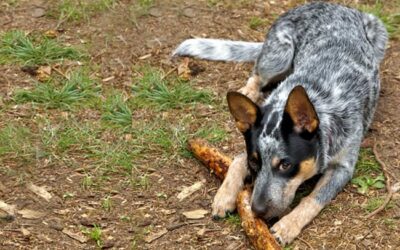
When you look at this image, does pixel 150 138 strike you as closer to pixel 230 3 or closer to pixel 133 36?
pixel 133 36

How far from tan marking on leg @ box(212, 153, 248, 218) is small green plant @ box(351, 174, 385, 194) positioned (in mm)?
844

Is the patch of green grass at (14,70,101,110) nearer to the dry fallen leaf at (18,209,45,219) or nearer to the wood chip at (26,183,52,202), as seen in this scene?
the wood chip at (26,183,52,202)

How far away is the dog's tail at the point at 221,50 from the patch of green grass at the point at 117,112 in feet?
2.92

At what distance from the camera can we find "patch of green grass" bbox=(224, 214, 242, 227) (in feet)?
18.0

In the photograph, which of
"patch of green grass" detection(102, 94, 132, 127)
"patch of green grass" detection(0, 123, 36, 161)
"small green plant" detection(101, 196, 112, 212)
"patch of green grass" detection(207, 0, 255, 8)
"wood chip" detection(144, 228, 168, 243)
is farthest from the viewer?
"patch of green grass" detection(207, 0, 255, 8)

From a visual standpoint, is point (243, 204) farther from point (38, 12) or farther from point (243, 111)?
point (38, 12)

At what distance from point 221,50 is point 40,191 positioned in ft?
7.70

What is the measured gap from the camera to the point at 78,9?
26.3 ft

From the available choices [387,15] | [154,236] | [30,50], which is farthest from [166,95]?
[387,15]

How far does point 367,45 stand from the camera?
6664mm

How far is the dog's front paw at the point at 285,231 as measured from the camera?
17.3 feet

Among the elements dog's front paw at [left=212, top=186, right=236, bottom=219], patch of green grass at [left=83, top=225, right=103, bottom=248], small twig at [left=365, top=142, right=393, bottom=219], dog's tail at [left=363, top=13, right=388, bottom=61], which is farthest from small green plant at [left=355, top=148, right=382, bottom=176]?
patch of green grass at [left=83, top=225, right=103, bottom=248]

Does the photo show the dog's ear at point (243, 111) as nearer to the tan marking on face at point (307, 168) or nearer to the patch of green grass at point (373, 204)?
the tan marking on face at point (307, 168)

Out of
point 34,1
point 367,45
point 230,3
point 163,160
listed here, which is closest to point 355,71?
point 367,45
